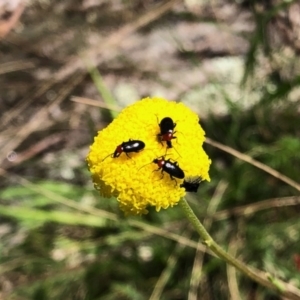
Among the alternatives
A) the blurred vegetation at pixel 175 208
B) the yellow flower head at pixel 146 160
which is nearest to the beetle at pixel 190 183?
the yellow flower head at pixel 146 160

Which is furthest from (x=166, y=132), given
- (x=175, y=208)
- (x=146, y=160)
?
(x=175, y=208)

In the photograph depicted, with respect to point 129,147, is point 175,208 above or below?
above

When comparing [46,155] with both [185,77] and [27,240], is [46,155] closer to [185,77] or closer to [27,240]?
[27,240]

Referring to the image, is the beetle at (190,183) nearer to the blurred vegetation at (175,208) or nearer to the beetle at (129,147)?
the beetle at (129,147)

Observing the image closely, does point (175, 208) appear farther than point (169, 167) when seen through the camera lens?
Yes

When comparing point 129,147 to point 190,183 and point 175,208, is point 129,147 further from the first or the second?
point 175,208

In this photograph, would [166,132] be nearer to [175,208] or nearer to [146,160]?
[146,160]

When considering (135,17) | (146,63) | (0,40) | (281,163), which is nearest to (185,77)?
(146,63)
